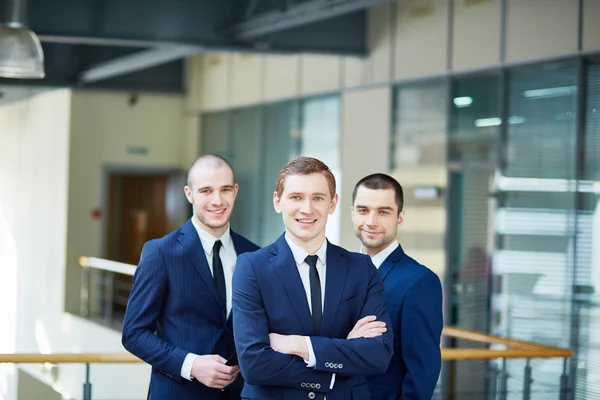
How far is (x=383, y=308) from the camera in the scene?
109 inches

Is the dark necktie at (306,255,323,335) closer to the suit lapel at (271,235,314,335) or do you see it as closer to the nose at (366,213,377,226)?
the suit lapel at (271,235,314,335)

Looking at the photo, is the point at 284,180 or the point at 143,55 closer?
the point at 284,180

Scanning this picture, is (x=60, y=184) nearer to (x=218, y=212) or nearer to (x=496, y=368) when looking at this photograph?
(x=496, y=368)

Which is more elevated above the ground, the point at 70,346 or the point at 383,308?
the point at 383,308

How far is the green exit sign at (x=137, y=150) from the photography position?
15.6 metres

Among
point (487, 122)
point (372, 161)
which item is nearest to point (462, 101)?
point (487, 122)

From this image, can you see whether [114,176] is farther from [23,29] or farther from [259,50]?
[23,29]

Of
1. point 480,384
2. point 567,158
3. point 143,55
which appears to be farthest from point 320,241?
point 143,55

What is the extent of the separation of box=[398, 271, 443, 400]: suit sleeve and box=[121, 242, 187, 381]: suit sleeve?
714 millimetres

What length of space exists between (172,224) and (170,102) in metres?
1.97

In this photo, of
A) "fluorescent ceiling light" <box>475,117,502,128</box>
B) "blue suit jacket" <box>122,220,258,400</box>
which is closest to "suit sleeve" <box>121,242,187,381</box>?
"blue suit jacket" <box>122,220,258,400</box>

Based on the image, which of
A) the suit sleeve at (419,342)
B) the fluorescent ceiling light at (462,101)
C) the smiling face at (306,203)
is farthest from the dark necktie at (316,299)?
the fluorescent ceiling light at (462,101)

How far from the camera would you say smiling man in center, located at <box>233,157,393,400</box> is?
2.63m

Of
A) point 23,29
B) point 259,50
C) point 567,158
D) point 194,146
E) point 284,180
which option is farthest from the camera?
point 194,146
